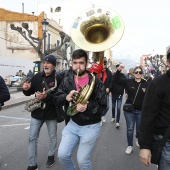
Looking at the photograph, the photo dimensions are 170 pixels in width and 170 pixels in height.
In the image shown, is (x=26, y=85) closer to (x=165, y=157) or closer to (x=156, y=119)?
(x=156, y=119)

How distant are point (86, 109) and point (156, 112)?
39.1 inches

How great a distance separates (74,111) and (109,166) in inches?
69.4

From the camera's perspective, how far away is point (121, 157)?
16.4 feet

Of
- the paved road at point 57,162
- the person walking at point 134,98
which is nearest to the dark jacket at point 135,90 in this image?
the person walking at point 134,98

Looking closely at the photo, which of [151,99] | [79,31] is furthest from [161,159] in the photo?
[79,31]

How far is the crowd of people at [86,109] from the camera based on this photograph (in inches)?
94.3

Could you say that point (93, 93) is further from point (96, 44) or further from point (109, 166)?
point (109, 166)

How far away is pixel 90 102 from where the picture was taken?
320 centimetres

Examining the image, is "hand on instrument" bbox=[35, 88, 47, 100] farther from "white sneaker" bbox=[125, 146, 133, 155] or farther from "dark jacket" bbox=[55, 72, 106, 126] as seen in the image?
"white sneaker" bbox=[125, 146, 133, 155]

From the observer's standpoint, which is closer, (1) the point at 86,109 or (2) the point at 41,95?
(1) the point at 86,109

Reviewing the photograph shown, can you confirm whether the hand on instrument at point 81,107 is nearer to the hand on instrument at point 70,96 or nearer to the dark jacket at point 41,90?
the hand on instrument at point 70,96

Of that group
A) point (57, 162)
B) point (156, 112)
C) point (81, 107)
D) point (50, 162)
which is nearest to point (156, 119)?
point (156, 112)

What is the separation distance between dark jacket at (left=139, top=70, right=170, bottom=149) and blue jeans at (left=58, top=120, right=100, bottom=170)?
0.88 m

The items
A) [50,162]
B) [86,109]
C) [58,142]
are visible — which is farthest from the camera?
[58,142]
